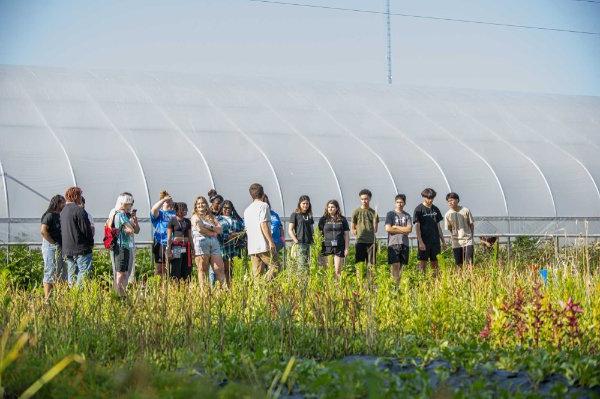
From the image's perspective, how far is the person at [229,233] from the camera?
1492cm

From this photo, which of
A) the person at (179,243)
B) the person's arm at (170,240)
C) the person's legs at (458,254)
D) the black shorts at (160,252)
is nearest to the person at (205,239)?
the person at (179,243)

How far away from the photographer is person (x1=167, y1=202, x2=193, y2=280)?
45.8 ft

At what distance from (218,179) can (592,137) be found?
11156 mm

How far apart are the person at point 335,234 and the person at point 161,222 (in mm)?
2186

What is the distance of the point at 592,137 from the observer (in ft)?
89.5

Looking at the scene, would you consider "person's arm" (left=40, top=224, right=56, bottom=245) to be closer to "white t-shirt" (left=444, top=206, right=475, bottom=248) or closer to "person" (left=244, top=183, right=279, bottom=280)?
"person" (left=244, top=183, right=279, bottom=280)

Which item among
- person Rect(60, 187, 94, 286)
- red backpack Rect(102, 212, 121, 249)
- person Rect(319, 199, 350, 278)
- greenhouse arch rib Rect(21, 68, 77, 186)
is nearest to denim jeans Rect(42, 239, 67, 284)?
person Rect(60, 187, 94, 286)

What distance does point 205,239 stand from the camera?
45.2 ft

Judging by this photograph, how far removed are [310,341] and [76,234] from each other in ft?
18.5

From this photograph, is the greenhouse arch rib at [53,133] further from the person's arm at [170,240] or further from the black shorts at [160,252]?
the person's arm at [170,240]

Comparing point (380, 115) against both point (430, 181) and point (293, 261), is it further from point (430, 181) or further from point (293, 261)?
point (293, 261)

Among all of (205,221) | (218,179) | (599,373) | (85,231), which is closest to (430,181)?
(218,179)

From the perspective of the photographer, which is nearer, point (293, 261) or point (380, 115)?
point (293, 261)

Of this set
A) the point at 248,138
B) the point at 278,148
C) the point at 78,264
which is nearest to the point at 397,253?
the point at 78,264
